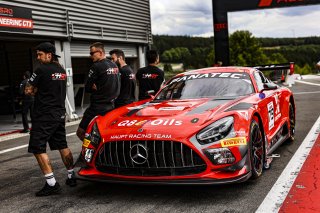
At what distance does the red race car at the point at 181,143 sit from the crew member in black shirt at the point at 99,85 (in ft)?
1.62

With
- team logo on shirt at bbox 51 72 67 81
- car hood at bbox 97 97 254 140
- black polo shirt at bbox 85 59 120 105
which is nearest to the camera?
car hood at bbox 97 97 254 140

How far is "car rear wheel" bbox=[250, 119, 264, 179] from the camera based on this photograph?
4488 millimetres

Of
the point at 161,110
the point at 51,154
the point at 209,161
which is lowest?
the point at 51,154

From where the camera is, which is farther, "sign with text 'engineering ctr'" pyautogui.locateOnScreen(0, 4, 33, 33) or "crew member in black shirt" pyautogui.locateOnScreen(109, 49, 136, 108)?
"sign with text 'engineering ctr'" pyautogui.locateOnScreen(0, 4, 33, 33)

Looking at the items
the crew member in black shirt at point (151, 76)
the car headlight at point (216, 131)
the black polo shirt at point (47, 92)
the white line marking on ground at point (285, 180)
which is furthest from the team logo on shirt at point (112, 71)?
the white line marking on ground at point (285, 180)

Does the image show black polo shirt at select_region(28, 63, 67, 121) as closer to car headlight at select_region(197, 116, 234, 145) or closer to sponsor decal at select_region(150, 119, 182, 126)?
sponsor decal at select_region(150, 119, 182, 126)

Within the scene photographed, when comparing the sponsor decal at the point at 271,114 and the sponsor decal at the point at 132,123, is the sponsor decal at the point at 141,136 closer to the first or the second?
the sponsor decal at the point at 132,123

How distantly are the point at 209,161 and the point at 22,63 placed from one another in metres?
16.4

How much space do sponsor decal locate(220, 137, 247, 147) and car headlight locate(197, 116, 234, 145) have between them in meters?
0.05

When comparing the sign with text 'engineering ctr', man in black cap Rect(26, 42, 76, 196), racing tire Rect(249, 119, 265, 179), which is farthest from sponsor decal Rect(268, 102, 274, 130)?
the sign with text 'engineering ctr'

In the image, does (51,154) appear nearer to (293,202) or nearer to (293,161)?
(293,161)

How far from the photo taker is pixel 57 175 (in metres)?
5.61

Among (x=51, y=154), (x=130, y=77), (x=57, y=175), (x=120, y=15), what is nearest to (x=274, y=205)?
(x=57, y=175)

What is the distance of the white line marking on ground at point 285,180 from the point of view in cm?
386
